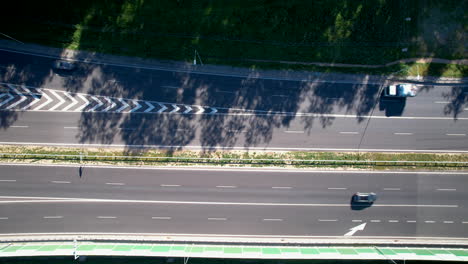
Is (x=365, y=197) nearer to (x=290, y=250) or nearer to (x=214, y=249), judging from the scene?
(x=290, y=250)

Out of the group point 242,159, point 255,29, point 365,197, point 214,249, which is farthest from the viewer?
point 255,29

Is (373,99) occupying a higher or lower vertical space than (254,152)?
higher

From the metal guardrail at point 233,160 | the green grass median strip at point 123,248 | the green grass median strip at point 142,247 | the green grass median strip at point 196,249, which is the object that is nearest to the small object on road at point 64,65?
the metal guardrail at point 233,160

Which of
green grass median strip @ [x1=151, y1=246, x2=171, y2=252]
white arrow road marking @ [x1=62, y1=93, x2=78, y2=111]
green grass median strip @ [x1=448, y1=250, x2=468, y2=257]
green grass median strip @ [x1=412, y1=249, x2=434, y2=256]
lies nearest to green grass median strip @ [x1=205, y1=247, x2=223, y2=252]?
green grass median strip @ [x1=151, y1=246, x2=171, y2=252]


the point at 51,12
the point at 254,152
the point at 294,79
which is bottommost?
the point at 254,152

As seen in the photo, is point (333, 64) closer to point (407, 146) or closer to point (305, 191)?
point (407, 146)

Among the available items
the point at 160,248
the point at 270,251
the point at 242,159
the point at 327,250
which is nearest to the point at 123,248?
the point at 160,248

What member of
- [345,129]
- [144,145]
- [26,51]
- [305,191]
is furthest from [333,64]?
[26,51]
